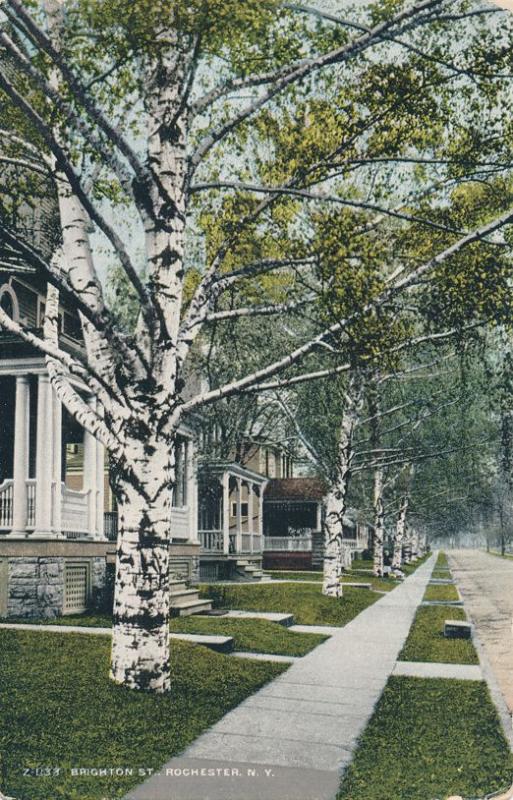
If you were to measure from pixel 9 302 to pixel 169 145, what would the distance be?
9.53m

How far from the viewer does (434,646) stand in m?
12.6

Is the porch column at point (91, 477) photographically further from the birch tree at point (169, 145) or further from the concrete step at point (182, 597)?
the birch tree at point (169, 145)

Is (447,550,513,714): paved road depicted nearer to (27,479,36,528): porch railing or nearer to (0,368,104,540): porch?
(0,368,104,540): porch

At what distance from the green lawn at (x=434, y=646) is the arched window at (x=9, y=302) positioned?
9783mm

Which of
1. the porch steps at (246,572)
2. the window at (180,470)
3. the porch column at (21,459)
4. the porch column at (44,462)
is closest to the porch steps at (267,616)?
the porch column at (44,462)

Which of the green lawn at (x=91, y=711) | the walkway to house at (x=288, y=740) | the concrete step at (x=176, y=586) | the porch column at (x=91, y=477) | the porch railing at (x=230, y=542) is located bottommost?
the walkway to house at (x=288, y=740)

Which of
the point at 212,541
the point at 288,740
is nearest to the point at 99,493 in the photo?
the point at 288,740

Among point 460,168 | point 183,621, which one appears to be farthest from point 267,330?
point 460,168

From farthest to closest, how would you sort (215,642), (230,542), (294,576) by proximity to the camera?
1. (294,576)
2. (230,542)
3. (215,642)

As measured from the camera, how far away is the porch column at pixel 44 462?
1413cm

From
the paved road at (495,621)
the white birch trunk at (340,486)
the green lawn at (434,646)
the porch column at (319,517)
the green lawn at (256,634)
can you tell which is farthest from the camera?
the porch column at (319,517)

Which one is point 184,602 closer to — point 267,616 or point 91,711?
point 267,616

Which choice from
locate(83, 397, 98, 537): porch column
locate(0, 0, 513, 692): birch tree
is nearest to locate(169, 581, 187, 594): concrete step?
locate(83, 397, 98, 537): porch column

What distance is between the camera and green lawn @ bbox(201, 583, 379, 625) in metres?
16.6
